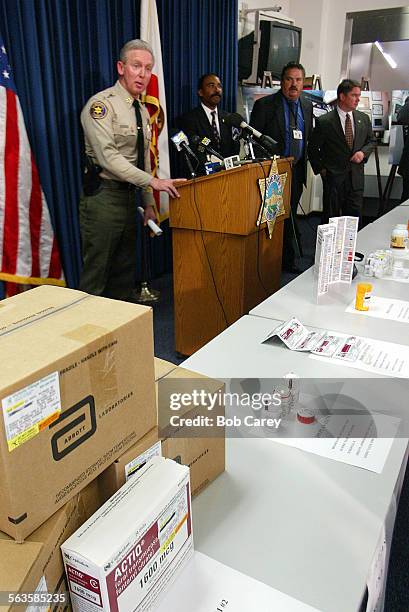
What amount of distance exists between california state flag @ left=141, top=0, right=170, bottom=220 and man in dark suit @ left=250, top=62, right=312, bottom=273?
86cm

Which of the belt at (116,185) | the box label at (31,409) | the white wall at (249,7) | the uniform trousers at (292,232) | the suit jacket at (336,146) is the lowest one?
the uniform trousers at (292,232)

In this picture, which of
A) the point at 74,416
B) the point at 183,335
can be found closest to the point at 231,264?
the point at 183,335

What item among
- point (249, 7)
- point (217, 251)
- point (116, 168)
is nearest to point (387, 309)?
point (217, 251)

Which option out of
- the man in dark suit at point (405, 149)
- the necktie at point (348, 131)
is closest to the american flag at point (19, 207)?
the necktie at point (348, 131)

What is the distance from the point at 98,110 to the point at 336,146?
7.92 ft

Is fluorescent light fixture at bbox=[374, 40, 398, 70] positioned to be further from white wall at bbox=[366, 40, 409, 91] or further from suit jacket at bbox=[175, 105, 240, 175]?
suit jacket at bbox=[175, 105, 240, 175]

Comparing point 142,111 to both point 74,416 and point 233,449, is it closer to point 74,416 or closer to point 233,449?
point 233,449

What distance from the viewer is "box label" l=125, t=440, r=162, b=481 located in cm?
70

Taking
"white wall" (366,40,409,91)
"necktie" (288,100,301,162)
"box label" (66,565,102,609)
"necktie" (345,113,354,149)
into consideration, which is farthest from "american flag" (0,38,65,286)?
"white wall" (366,40,409,91)

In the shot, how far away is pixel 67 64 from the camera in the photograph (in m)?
3.00

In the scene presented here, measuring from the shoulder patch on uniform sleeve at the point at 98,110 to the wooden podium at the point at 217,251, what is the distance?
700 millimetres

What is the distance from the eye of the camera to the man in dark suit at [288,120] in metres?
3.92

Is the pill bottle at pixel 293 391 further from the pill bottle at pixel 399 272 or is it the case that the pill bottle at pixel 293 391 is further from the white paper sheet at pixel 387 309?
the pill bottle at pixel 399 272

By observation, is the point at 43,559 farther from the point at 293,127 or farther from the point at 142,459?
the point at 293,127
